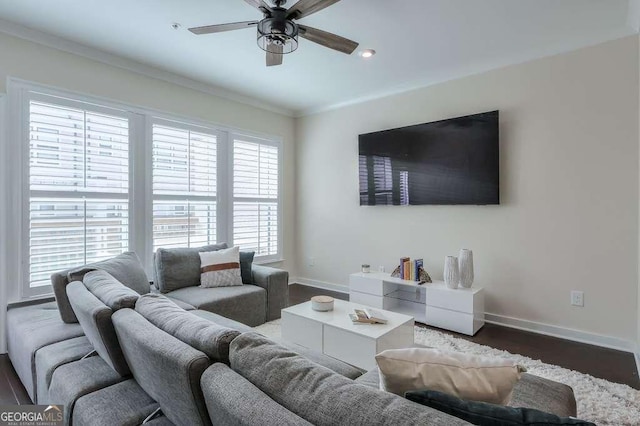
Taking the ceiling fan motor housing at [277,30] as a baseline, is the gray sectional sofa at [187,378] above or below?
below

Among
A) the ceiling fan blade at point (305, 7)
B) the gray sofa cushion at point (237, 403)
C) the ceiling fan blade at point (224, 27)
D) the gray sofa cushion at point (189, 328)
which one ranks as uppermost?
the ceiling fan blade at point (305, 7)

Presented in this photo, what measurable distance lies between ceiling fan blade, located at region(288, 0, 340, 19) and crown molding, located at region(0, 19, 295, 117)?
2.22m

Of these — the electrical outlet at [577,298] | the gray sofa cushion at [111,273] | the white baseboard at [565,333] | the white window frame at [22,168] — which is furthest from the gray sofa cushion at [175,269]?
the electrical outlet at [577,298]

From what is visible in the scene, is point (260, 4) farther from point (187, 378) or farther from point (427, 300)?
point (427, 300)

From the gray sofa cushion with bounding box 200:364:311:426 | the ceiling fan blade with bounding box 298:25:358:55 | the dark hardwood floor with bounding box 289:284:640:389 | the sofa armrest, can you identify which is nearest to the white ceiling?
the ceiling fan blade with bounding box 298:25:358:55

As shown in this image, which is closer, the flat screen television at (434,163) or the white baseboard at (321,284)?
the flat screen television at (434,163)

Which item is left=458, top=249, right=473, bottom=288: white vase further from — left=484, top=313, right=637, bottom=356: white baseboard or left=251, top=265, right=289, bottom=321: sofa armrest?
left=251, top=265, right=289, bottom=321: sofa armrest

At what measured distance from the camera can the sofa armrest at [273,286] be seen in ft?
11.7

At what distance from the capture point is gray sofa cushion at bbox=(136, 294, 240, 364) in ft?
3.81

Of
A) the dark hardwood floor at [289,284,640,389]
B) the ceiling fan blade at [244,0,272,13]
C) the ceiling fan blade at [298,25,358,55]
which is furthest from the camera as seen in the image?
the dark hardwood floor at [289,284,640,389]

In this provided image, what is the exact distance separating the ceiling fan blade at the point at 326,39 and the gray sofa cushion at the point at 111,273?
2.29 m

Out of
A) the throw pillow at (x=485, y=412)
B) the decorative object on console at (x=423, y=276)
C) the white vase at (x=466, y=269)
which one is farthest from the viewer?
the decorative object on console at (x=423, y=276)

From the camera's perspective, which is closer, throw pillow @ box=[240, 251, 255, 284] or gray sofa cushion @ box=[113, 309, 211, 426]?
gray sofa cushion @ box=[113, 309, 211, 426]

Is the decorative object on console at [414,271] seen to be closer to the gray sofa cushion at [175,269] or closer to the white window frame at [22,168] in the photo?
the gray sofa cushion at [175,269]
